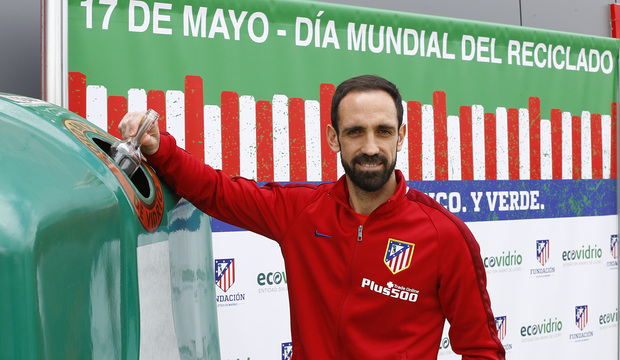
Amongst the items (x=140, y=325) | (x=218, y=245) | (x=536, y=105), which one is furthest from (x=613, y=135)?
(x=140, y=325)

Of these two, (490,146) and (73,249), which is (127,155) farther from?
(490,146)

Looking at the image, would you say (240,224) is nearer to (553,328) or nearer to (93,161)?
(93,161)

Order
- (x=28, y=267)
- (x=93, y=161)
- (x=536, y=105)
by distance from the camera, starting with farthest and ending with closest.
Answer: (x=536, y=105) → (x=93, y=161) → (x=28, y=267)

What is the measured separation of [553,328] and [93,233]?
327 centimetres

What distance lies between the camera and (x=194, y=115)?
2812mm

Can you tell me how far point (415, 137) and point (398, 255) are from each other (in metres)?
1.68

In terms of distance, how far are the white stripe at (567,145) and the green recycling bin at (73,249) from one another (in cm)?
294

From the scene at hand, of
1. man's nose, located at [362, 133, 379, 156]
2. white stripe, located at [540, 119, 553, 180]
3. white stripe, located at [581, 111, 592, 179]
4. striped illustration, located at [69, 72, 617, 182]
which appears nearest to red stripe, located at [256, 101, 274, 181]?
striped illustration, located at [69, 72, 617, 182]

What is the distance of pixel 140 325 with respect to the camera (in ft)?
3.84

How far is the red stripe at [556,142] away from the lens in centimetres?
374

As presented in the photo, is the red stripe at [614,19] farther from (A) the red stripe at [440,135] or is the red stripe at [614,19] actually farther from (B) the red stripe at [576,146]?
(A) the red stripe at [440,135]

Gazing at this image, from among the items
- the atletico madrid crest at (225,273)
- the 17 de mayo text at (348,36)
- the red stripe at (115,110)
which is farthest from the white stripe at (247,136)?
the red stripe at (115,110)

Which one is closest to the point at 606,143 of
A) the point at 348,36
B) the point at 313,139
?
the point at 348,36

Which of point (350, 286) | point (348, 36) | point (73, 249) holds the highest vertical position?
point (348, 36)
